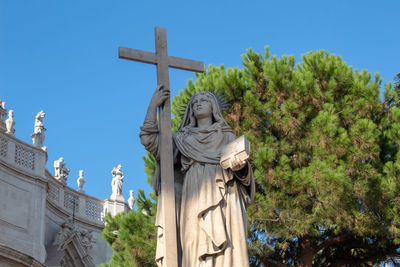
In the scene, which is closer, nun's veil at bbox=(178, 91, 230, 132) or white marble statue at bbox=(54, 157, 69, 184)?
nun's veil at bbox=(178, 91, 230, 132)

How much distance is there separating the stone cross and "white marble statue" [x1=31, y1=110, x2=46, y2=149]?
16.4 meters

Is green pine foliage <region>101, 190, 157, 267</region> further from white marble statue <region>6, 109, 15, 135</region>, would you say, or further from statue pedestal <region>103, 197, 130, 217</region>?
statue pedestal <region>103, 197, 130, 217</region>

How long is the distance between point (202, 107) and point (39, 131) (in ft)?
55.8

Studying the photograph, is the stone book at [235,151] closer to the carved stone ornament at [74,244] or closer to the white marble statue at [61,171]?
the carved stone ornament at [74,244]

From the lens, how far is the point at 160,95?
500 cm

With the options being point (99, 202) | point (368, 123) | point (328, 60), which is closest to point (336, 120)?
point (368, 123)

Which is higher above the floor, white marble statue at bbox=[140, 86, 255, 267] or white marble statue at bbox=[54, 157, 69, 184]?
white marble statue at bbox=[54, 157, 69, 184]

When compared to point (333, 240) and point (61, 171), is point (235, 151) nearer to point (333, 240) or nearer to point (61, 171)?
point (333, 240)

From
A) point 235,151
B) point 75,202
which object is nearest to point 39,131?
point 75,202

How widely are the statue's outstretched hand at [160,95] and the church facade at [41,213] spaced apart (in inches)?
538

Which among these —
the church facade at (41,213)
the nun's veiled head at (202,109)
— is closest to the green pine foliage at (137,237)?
the church facade at (41,213)

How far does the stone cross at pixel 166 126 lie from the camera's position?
14.9ft

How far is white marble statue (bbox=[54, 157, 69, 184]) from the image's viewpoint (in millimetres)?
23703

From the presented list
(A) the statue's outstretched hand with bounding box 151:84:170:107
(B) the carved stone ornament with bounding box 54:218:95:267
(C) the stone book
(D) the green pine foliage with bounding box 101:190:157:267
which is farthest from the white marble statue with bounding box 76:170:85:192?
(C) the stone book
